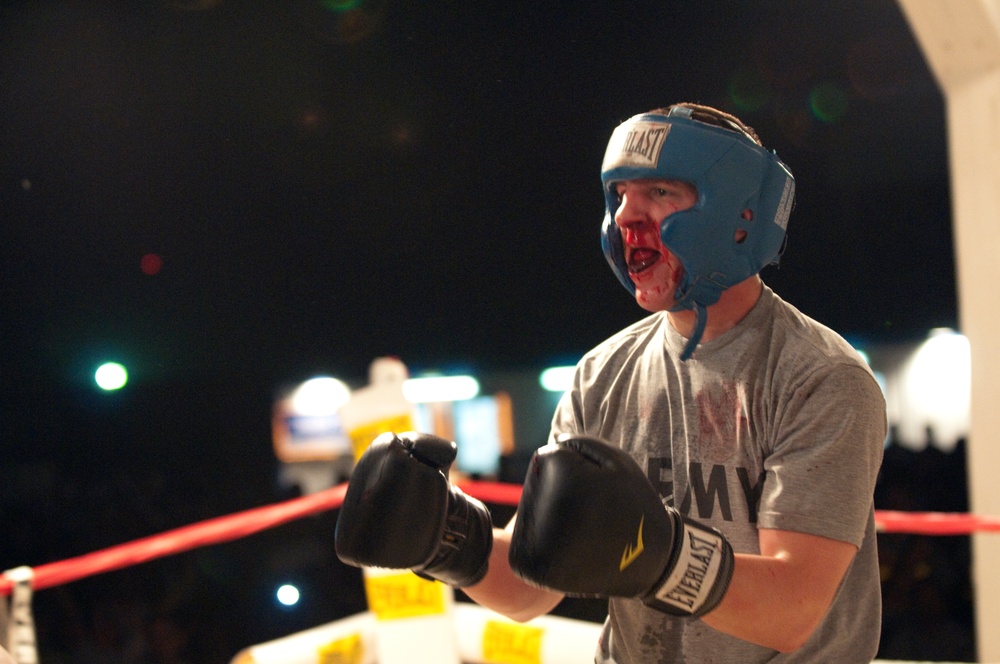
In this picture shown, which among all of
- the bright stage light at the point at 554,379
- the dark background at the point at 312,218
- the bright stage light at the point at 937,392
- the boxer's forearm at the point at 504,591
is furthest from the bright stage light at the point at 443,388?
the boxer's forearm at the point at 504,591

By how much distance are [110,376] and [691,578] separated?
1088 cm

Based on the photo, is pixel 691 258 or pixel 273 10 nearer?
pixel 691 258

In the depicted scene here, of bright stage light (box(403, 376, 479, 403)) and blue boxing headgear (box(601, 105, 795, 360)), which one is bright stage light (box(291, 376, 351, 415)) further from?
blue boxing headgear (box(601, 105, 795, 360))

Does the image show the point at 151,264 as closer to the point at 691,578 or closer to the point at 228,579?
the point at 228,579

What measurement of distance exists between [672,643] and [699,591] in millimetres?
228

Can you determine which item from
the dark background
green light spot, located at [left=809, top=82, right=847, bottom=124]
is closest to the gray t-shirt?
the dark background

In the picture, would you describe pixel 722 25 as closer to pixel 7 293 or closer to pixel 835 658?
pixel 835 658

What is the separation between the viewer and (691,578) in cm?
99

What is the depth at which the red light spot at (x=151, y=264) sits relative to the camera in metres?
11.9

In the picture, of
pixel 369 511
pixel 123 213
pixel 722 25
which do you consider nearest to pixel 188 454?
pixel 123 213

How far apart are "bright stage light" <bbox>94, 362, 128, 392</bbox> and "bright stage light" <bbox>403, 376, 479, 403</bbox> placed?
3.41 m

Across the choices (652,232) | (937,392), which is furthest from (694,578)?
(937,392)

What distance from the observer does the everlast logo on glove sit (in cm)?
98

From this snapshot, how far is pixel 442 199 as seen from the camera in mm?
13266
